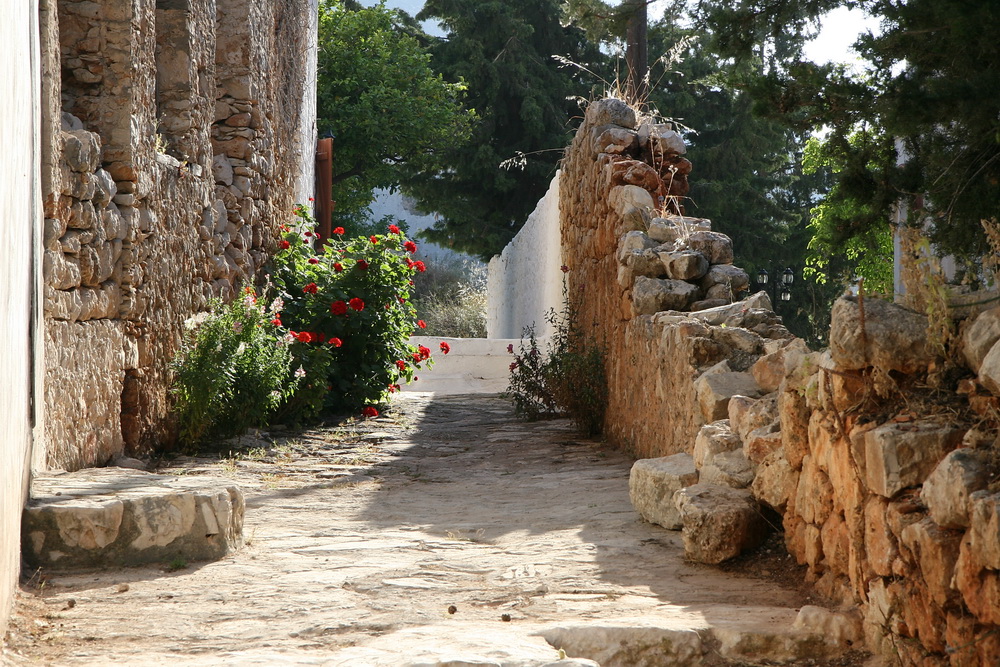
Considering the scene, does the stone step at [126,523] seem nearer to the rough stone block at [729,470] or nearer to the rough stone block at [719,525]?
the rough stone block at [719,525]

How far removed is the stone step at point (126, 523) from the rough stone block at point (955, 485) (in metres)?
2.59

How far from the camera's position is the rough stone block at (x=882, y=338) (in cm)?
286

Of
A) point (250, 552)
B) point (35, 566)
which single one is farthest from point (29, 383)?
point (250, 552)

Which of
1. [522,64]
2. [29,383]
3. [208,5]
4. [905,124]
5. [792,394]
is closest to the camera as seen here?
[905,124]

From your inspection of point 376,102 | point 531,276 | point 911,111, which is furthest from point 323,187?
point 911,111

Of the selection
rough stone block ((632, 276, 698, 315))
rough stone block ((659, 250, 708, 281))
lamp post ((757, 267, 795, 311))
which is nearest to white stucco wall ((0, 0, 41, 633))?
rough stone block ((632, 276, 698, 315))

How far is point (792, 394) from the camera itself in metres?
3.56

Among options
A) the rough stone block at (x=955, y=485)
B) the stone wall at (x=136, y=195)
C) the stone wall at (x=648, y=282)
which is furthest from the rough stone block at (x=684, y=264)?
the rough stone block at (x=955, y=485)

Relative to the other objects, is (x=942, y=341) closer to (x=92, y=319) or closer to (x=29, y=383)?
(x=29, y=383)

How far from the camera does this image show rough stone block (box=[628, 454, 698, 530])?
168 inches

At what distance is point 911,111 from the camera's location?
2.98 metres

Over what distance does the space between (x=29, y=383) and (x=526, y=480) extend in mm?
2809


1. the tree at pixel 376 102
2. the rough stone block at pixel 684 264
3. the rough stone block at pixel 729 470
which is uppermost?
the tree at pixel 376 102

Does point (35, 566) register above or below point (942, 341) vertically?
below
